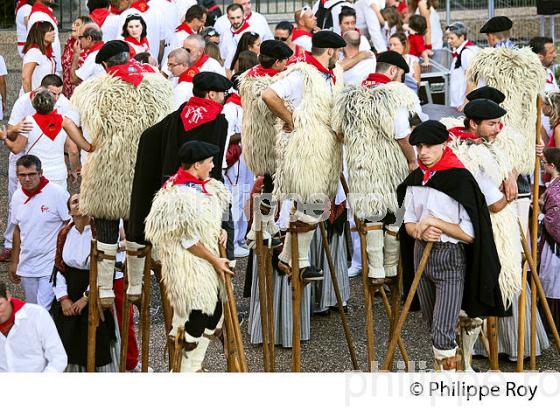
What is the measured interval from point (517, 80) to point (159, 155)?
280 centimetres

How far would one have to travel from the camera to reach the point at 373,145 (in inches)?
327

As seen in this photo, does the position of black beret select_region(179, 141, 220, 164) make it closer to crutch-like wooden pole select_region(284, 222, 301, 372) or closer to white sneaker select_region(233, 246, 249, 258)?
crutch-like wooden pole select_region(284, 222, 301, 372)

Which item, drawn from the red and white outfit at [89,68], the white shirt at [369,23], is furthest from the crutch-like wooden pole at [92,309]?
the white shirt at [369,23]

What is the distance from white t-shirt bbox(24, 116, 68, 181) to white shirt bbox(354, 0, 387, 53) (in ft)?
17.3

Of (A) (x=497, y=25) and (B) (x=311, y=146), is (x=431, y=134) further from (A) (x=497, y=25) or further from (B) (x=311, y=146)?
(A) (x=497, y=25)

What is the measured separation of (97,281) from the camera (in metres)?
8.79

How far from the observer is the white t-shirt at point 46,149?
36.5 ft

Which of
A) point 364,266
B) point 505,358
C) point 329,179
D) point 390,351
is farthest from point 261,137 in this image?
point 505,358

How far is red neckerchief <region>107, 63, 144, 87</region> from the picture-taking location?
8.66 metres

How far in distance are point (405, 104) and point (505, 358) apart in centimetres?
255

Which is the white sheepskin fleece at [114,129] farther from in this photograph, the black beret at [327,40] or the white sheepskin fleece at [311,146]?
the black beret at [327,40]

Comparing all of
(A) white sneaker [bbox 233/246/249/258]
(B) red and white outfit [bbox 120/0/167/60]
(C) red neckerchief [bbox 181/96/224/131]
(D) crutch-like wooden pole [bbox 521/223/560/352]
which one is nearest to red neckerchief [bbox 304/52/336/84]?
(C) red neckerchief [bbox 181/96/224/131]

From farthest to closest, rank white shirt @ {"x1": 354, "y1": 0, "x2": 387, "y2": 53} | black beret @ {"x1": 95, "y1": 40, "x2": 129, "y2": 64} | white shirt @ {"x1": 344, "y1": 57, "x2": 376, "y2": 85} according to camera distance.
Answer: white shirt @ {"x1": 354, "y1": 0, "x2": 387, "y2": 53}, white shirt @ {"x1": 344, "y1": 57, "x2": 376, "y2": 85}, black beret @ {"x1": 95, "y1": 40, "x2": 129, "y2": 64}

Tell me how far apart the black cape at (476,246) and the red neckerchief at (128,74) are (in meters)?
2.10
